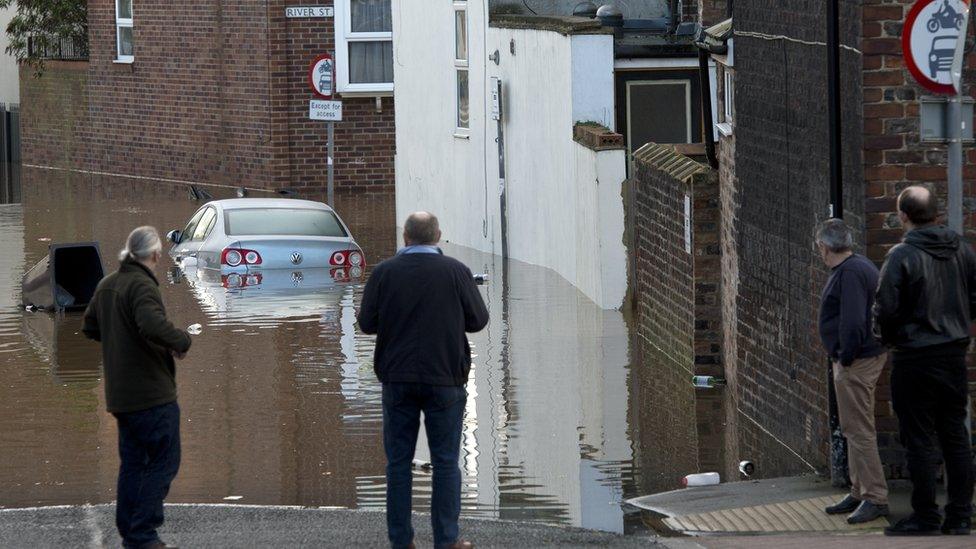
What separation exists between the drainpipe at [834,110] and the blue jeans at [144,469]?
3.92 metres

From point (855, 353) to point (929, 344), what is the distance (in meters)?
0.51

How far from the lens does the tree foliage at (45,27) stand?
4288cm

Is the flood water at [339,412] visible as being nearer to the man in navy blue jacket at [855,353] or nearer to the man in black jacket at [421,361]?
the man in navy blue jacket at [855,353]

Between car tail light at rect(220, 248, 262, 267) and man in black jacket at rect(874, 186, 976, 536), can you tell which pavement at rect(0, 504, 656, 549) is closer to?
man in black jacket at rect(874, 186, 976, 536)

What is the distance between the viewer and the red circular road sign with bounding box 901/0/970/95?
8.30 m

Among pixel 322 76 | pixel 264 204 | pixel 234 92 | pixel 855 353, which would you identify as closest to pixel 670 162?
pixel 264 204

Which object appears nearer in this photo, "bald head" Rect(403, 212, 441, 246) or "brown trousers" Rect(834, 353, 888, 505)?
"bald head" Rect(403, 212, 441, 246)

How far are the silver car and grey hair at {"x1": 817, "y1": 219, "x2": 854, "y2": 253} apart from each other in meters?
11.8

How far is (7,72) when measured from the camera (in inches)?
1965

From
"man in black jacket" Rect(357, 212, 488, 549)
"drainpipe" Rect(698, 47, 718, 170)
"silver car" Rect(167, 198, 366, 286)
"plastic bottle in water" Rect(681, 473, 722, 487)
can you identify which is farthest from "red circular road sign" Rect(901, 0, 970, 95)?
"silver car" Rect(167, 198, 366, 286)

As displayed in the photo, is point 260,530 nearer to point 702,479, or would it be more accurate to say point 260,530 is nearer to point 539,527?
point 539,527

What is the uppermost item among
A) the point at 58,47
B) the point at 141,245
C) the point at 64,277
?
the point at 58,47

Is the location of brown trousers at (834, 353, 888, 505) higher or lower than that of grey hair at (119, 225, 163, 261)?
lower

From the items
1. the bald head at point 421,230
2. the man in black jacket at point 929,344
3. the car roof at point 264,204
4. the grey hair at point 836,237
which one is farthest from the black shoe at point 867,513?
the car roof at point 264,204
